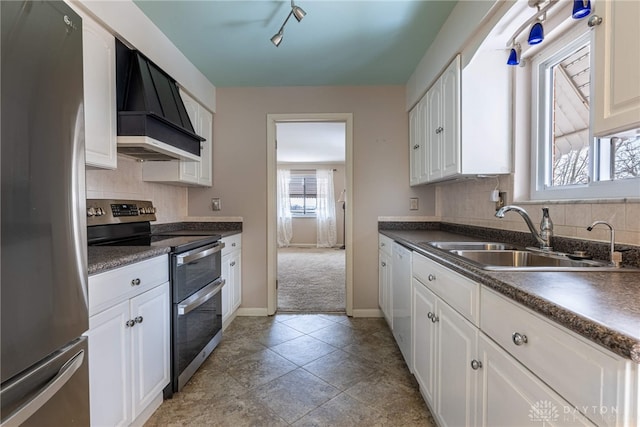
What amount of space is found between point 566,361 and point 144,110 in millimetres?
2121

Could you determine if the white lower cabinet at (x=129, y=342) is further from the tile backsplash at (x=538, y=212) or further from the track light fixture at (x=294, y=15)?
the tile backsplash at (x=538, y=212)

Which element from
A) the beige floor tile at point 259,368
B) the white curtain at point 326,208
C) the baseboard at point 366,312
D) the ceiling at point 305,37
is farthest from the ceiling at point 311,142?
the beige floor tile at point 259,368

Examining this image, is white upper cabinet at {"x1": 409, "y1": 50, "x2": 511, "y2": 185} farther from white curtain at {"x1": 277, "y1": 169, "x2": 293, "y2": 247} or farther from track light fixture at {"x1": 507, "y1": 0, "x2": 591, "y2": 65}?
white curtain at {"x1": 277, "y1": 169, "x2": 293, "y2": 247}

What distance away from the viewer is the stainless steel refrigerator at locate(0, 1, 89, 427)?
0.69 m

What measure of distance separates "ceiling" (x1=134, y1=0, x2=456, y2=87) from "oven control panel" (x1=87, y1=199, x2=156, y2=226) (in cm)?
123

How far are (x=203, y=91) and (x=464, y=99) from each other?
7.24 feet

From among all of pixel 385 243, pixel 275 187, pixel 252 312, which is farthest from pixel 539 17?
pixel 252 312

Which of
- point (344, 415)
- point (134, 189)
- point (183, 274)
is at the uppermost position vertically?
point (134, 189)

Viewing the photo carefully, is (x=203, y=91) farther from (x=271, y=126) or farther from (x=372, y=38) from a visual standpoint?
(x=372, y=38)

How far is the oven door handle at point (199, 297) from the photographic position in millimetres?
1725

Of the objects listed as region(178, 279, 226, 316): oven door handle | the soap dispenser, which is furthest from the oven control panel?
the soap dispenser

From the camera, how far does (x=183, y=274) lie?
5.74 ft

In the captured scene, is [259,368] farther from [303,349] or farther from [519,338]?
[519,338]

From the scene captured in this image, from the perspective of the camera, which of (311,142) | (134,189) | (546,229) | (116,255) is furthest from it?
(311,142)
